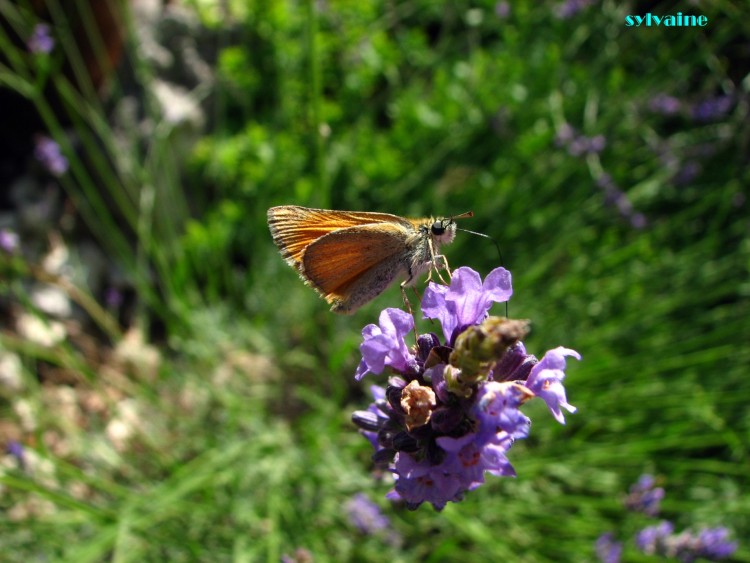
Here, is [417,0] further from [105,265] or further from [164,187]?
[105,265]

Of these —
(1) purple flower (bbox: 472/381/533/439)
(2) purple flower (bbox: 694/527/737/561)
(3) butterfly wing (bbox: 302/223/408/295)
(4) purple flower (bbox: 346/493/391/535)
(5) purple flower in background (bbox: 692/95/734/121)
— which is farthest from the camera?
(5) purple flower in background (bbox: 692/95/734/121)

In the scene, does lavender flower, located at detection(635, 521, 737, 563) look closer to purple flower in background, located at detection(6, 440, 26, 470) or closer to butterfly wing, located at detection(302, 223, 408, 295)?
butterfly wing, located at detection(302, 223, 408, 295)

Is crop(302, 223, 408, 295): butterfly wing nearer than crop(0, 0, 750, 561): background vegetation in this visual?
Yes

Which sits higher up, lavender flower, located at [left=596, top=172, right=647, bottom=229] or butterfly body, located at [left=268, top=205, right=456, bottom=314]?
lavender flower, located at [left=596, top=172, right=647, bottom=229]

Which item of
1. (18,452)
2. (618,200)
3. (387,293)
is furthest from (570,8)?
(18,452)

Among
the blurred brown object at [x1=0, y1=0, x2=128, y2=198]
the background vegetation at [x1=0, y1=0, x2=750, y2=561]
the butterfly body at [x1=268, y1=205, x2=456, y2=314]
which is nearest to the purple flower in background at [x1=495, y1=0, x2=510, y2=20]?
the background vegetation at [x1=0, y1=0, x2=750, y2=561]

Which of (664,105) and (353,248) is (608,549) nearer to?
(353,248)
